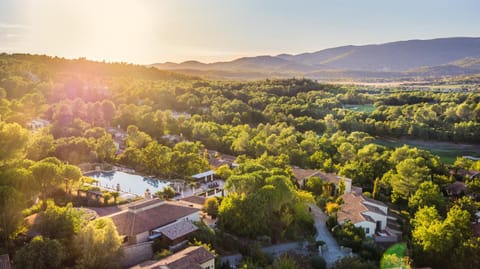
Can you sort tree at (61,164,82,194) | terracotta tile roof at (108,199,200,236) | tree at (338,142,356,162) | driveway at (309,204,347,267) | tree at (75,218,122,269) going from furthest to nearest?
tree at (338,142,356,162) → tree at (61,164,82,194) → driveway at (309,204,347,267) → terracotta tile roof at (108,199,200,236) → tree at (75,218,122,269)

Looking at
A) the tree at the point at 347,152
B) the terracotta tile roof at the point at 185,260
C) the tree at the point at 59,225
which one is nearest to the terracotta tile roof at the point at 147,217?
the tree at the point at 59,225

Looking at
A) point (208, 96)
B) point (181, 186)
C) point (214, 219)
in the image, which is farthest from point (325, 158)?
point (208, 96)

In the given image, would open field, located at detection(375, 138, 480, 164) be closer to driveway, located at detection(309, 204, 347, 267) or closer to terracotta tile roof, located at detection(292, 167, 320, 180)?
terracotta tile roof, located at detection(292, 167, 320, 180)

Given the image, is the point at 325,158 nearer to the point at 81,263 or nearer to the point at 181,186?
the point at 181,186

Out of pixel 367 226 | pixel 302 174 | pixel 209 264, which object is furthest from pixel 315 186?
pixel 209 264

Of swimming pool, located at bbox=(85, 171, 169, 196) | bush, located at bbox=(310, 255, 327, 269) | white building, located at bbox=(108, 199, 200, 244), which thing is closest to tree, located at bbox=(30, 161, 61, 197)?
white building, located at bbox=(108, 199, 200, 244)

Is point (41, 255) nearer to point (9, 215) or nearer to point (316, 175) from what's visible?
point (9, 215)
